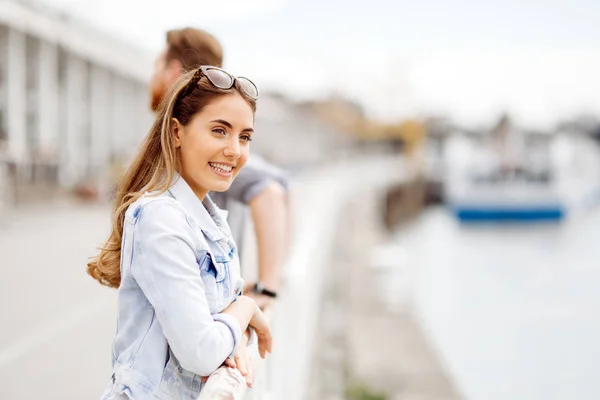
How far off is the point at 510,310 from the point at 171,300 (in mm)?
20212

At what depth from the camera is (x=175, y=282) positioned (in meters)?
1.58

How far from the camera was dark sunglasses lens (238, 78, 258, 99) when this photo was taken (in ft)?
6.00

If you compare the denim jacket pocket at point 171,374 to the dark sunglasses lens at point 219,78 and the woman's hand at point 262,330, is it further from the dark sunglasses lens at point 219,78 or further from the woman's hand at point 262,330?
the dark sunglasses lens at point 219,78

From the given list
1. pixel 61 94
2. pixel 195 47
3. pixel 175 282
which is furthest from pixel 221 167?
pixel 61 94

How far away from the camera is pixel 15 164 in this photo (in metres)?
14.9

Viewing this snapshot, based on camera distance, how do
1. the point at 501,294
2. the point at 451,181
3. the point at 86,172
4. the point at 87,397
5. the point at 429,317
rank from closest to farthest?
the point at 87,397, the point at 429,317, the point at 86,172, the point at 501,294, the point at 451,181

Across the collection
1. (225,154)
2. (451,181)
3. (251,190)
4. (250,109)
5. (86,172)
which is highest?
(250,109)

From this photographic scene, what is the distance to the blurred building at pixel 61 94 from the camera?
16.2 m

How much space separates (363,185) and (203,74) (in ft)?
140

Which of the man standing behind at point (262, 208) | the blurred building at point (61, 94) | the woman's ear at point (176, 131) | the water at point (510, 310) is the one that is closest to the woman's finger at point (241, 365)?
the woman's ear at point (176, 131)

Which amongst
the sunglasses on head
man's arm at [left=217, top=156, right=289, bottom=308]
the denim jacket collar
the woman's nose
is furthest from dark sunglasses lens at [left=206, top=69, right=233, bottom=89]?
man's arm at [left=217, top=156, right=289, bottom=308]

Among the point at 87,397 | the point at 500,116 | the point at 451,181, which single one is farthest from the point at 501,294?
the point at 500,116

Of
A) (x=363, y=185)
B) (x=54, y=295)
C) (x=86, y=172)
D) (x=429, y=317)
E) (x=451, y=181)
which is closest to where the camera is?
(x=54, y=295)

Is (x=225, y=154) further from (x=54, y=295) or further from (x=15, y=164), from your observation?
(x=15, y=164)
